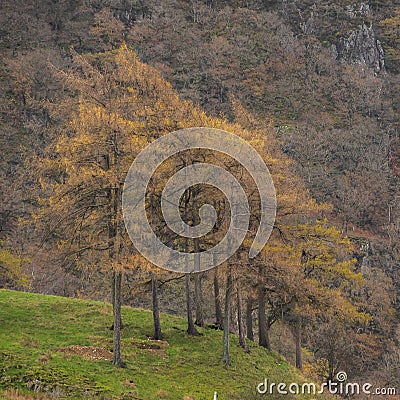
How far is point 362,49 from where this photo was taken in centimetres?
10256

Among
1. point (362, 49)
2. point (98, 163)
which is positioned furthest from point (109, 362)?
point (362, 49)

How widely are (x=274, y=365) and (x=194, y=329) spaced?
3.59 m

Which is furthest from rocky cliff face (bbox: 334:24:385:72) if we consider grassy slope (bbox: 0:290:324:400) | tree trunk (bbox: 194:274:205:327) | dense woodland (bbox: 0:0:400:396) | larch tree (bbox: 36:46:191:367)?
larch tree (bbox: 36:46:191:367)

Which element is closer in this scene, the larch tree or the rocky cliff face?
the larch tree

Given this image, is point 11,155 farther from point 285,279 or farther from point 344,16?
point 344,16

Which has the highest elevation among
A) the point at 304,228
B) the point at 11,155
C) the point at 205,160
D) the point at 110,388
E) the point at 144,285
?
the point at 11,155

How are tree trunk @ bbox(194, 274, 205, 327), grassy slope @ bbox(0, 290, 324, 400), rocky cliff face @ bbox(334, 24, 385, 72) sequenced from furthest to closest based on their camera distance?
rocky cliff face @ bbox(334, 24, 385, 72), tree trunk @ bbox(194, 274, 205, 327), grassy slope @ bbox(0, 290, 324, 400)

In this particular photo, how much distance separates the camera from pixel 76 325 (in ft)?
70.9

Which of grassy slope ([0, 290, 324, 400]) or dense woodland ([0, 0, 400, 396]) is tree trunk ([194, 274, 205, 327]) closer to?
dense woodland ([0, 0, 400, 396])

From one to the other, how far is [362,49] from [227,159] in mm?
92482

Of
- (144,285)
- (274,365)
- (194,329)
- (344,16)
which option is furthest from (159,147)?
(344,16)

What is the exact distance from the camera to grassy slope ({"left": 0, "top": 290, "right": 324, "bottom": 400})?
1443 cm

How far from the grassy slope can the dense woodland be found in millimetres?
926

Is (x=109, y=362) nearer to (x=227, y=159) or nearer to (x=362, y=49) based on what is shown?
(x=227, y=159)
